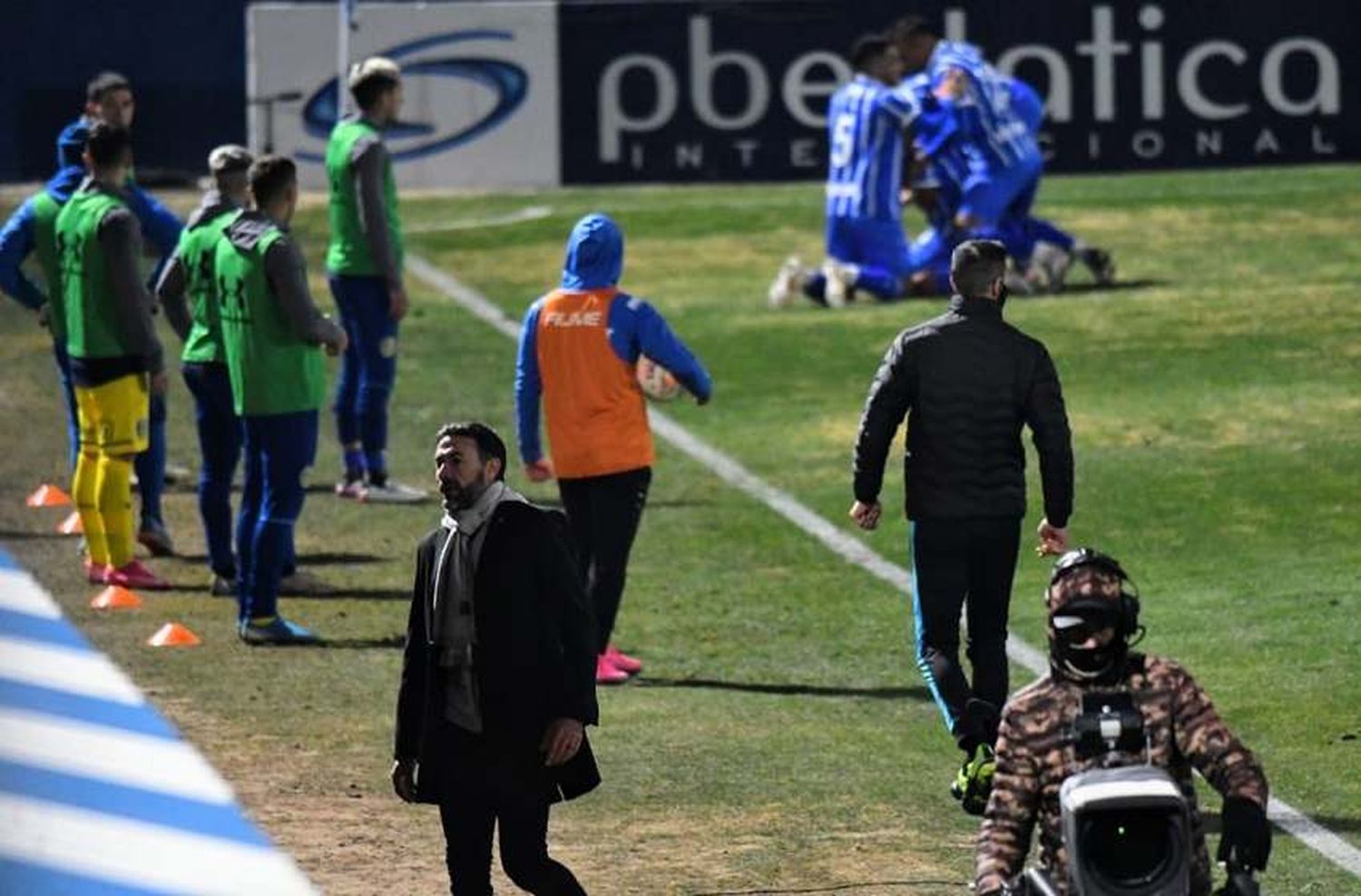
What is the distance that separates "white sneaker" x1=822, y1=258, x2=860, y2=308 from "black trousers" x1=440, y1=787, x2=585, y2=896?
17223 millimetres

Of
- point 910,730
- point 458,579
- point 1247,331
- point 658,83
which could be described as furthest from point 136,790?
point 658,83

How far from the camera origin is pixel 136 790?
35.8 feet

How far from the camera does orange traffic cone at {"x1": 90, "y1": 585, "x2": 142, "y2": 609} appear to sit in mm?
16406

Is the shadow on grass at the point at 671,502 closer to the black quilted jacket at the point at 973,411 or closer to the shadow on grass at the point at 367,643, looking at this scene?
the shadow on grass at the point at 367,643

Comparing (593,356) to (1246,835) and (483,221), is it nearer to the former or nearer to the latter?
(1246,835)

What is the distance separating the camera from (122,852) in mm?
9742

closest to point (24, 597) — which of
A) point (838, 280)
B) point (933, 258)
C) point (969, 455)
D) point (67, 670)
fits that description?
point (67, 670)

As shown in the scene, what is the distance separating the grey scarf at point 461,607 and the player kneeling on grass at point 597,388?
176 inches

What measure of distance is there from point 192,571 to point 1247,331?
935cm

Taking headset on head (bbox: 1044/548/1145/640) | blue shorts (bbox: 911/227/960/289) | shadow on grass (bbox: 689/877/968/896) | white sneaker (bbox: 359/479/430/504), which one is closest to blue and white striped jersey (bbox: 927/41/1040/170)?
blue shorts (bbox: 911/227/960/289)

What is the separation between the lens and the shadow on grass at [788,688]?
14.2 metres

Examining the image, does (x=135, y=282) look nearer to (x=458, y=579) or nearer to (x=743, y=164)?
(x=458, y=579)

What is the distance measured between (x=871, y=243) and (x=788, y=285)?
706 mm

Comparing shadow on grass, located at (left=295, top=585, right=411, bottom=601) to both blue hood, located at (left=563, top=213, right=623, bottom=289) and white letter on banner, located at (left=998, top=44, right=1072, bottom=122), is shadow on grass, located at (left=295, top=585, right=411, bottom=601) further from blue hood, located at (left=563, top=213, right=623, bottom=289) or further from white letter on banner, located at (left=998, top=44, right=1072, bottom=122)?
white letter on banner, located at (left=998, top=44, right=1072, bottom=122)
